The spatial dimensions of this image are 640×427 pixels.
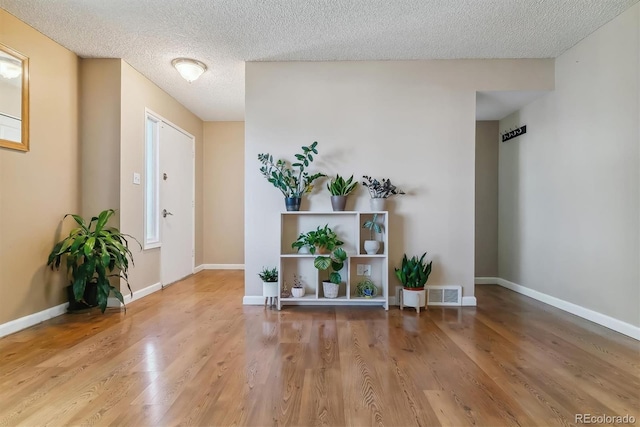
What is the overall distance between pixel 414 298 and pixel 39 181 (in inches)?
129

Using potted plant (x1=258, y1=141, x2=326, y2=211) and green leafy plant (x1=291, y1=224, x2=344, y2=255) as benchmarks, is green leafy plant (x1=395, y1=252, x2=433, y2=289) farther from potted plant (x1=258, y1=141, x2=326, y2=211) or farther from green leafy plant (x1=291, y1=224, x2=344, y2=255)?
potted plant (x1=258, y1=141, x2=326, y2=211)

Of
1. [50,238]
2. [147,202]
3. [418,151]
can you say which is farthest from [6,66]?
[418,151]

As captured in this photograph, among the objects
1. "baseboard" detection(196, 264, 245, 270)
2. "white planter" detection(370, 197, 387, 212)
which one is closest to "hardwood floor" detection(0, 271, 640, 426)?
"white planter" detection(370, 197, 387, 212)

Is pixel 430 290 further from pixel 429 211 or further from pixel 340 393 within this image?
pixel 340 393

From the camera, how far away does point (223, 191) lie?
528 centimetres

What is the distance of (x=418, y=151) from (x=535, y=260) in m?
1.70

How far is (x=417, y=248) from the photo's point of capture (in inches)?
126

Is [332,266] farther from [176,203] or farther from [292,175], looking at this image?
[176,203]

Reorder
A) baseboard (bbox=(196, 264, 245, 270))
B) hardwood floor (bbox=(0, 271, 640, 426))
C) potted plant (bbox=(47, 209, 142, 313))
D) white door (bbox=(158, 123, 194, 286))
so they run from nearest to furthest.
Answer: hardwood floor (bbox=(0, 271, 640, 426)) → potted plant (bbox=(47, 209, 142, 313)) → white door (bbox=(158, 123, 194, 286)) → baseboard (bbox=(196, 264, 245, 270))

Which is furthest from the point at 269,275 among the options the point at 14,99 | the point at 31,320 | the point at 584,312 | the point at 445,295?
the point at 584,312

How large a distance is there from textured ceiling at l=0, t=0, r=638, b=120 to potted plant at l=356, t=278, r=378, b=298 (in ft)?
7.03

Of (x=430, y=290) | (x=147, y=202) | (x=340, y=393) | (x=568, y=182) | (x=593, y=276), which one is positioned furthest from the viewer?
(x=147, y=202)

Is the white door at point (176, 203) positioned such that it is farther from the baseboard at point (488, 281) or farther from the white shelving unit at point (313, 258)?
the baseboard at point (488, 281)

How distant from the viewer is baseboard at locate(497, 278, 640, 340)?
2.35 m
